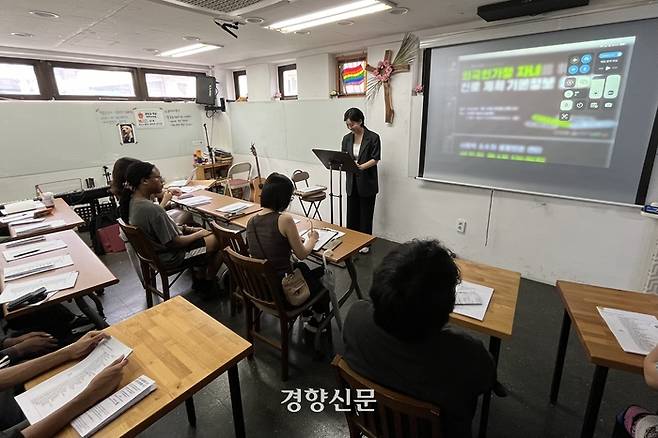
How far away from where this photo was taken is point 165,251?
2615mm

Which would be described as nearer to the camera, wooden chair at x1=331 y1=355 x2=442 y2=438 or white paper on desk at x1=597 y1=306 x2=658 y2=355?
wooden chair at x1=331 y1=355 x2=442 y2=438

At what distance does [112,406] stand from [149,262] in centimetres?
183

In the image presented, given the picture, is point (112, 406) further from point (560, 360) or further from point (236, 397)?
point (560, 360)

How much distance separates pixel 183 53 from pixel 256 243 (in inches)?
155

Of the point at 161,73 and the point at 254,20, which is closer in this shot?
the point at 254,20

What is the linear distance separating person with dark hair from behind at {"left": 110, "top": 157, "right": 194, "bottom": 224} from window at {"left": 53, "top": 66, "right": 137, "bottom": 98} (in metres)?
2.06

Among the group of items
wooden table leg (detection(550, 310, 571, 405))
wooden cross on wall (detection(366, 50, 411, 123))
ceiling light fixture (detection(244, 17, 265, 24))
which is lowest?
wooden table leg (detection(550, 310, 571, 405))

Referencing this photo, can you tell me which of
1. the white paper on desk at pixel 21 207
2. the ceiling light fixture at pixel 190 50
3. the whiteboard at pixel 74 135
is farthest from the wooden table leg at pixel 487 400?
the whiteboard at pixel 74 135

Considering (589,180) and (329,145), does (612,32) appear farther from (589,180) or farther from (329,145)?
(329,145)

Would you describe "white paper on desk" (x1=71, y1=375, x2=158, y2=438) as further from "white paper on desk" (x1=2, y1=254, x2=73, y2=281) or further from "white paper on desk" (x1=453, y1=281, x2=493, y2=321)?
"white paper on desk" (x1=2, y1=254, x2=73, y2=281)

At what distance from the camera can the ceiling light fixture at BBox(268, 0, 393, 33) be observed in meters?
2.59

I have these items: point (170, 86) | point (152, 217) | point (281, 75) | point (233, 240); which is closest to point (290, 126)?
point (281, 75)

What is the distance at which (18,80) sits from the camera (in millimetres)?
4324

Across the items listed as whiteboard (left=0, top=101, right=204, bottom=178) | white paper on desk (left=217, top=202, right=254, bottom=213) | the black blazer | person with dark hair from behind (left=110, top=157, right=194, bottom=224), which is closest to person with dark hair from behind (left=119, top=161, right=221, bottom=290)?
person with dark hair from behind (left=110, top=157, right=194, bottom=224)
